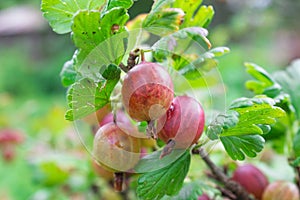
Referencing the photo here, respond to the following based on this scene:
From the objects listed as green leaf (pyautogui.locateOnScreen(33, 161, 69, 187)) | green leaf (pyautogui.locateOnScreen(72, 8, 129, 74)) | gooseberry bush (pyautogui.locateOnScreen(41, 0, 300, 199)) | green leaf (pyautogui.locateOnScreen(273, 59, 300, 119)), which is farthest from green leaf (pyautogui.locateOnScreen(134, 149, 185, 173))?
green leaf (pyautogui.locateOnScreen(33, 161, 69, 187))

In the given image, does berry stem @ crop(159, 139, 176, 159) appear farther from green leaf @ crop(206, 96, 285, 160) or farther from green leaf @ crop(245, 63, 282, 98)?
green leaf @ crop(245, 63, 282, 98)

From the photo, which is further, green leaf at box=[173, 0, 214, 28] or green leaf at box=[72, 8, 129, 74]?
green leaf at box=[173, 0, 214, 28]

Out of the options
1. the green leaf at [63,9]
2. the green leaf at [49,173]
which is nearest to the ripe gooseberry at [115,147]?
the green leaf at [63,9]

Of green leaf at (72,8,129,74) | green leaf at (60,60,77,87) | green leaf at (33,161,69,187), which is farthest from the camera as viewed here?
→ green leaf at (33,161,69,187)

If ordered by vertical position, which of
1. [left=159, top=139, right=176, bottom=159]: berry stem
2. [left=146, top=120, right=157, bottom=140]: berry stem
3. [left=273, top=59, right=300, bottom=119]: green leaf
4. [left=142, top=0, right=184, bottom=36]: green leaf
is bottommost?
[left=273, top=59, right=300, bottom=119]: green leaf

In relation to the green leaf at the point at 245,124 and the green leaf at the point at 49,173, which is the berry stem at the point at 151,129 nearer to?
the green leaf at the point at 245,124

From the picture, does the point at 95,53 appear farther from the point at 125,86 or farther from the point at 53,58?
the point at 53,58

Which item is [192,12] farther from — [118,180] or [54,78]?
[54,78]

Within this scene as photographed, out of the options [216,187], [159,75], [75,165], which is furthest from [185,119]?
[75,165]
